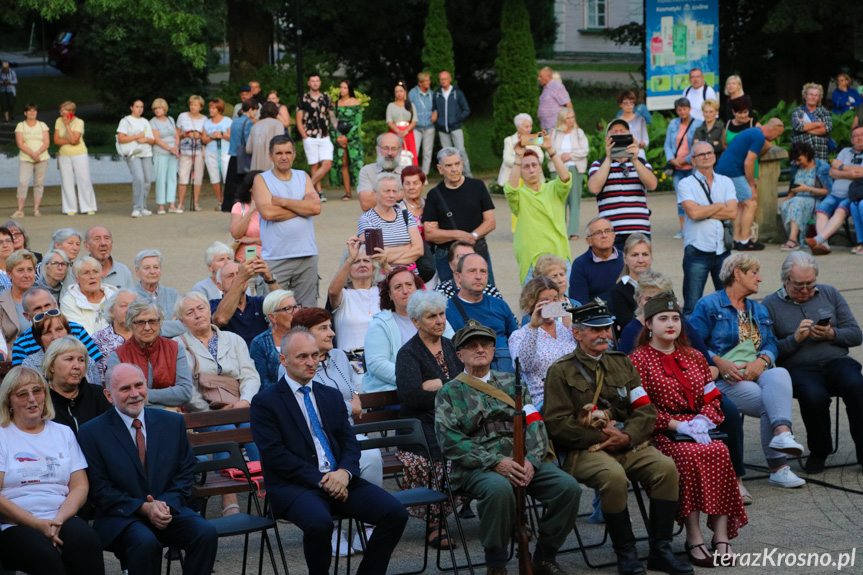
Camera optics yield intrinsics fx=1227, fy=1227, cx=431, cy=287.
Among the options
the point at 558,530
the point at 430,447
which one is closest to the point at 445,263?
the point at 430,447

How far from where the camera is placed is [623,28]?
32.3 m

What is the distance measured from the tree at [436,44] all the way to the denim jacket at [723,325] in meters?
20.1

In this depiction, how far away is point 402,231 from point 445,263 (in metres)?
0.70

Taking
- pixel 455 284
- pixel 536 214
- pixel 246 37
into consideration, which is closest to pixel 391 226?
pixel 455 284

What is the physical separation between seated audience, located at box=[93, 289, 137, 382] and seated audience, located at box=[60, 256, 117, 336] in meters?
0.68

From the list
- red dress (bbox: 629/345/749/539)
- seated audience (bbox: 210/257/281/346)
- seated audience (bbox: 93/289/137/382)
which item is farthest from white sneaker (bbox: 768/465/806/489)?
seated audience (bbox: 93/289/137/382)

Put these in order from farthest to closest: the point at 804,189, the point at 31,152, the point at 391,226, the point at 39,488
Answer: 1. the point at 31,152
2. the point at 804,189
3. the point at 391,226
4. the point at 39,488

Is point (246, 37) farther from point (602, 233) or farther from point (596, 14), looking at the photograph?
point (596, 14)

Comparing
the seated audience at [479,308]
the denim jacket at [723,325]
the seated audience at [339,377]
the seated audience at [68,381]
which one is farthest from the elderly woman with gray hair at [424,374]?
the denim jacket at [723,325]

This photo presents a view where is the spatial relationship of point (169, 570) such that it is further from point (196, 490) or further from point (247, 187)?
point (247, 187)

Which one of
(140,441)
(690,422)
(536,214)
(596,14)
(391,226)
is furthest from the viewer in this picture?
(596,14)

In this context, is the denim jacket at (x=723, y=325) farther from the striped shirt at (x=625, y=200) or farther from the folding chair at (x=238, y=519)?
the folding chair at (x=238, y=519)

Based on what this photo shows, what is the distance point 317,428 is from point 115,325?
2100mm

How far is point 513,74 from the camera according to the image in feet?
87.7
